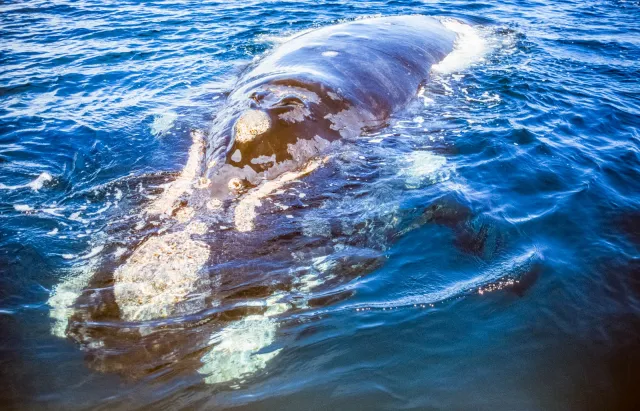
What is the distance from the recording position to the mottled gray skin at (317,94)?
586 cm

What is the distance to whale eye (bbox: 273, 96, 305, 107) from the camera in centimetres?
650

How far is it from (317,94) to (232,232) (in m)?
3.03

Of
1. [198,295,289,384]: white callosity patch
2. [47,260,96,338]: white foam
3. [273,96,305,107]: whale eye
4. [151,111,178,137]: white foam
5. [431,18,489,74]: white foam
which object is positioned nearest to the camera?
[198,295,289,384]: white callosity patch

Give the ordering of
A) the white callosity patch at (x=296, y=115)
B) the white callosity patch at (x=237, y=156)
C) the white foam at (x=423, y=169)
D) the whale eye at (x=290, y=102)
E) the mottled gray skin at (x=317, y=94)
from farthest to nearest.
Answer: the white foam at (x=423, y=169)
the whale eye at (x=290, y=102)
the white callosity patch at (x=296, y=115)
the mottled gray skin at (x=317, y=94)
the white callosity patch at (x=237, y=156)

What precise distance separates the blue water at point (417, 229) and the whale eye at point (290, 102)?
1000 mm

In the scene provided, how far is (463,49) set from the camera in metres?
11.9

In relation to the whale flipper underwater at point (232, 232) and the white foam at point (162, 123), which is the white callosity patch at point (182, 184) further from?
the white foam at point (162, 123)

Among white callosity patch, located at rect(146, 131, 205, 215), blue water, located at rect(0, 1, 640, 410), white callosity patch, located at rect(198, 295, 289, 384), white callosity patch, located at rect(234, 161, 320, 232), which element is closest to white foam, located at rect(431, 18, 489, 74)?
blue water, located at rect(0, 1, 640, 410)

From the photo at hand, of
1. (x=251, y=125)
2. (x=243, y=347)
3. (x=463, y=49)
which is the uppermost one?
(x=463, y=49)

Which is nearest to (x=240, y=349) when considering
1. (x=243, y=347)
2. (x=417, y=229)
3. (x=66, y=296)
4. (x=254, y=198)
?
(x=243, y=347)

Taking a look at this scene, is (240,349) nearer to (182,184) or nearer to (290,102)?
(182,184)

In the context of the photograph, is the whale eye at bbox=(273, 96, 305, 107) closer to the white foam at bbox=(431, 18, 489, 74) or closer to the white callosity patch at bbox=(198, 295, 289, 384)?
the white callosity patch at bbox=(198, 295, 289, 384)

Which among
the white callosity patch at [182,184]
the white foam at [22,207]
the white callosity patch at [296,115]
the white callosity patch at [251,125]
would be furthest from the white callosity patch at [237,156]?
the white foam at [22,207]

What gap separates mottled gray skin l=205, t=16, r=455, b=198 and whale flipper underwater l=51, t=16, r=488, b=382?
20mm
